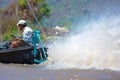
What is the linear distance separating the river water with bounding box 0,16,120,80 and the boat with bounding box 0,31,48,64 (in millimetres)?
346

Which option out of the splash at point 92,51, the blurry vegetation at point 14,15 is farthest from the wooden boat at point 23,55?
the blurry vegetation at point 14,15

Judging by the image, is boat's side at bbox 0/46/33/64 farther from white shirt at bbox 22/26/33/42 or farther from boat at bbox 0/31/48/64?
white shirt at bbox 22/26/33/42

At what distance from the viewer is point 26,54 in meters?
16.9

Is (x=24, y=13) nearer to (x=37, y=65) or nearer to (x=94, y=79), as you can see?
(x=37, y=65)

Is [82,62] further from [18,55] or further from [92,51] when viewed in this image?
[18,55]

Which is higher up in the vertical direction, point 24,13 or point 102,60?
A: point 24,13

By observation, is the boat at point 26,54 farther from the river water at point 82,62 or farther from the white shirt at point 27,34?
the river water at point 82,62

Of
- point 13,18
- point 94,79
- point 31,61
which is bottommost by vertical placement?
point 94,79

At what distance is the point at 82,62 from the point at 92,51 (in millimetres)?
759

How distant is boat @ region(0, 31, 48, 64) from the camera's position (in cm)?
1677

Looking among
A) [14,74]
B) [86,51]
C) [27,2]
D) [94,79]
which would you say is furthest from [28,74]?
[27,2]

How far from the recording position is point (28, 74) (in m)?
13.4

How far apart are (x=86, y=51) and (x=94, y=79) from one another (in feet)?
17.1

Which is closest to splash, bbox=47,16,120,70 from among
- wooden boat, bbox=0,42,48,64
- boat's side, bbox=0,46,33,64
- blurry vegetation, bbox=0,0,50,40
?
wooden boat, bbox=0,42,48,64
